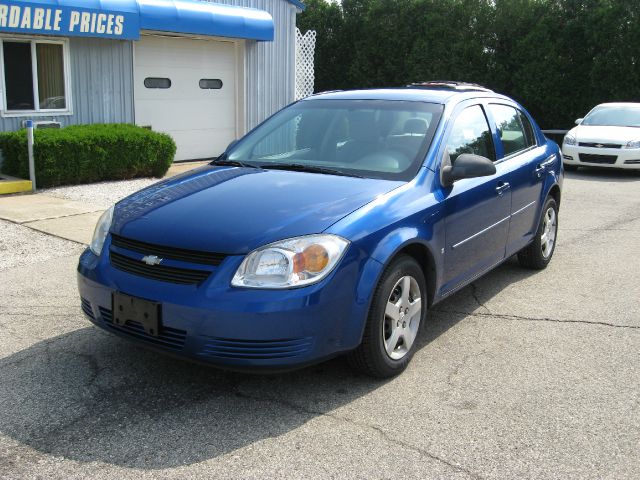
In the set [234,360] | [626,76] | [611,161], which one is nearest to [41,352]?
[234,360]

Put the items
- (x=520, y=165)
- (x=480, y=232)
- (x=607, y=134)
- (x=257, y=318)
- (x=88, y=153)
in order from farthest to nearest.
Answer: (x=607, y=134), (x=88, y=153), (x=520, y=165), (x=480, y=232), (x=257, y=318)

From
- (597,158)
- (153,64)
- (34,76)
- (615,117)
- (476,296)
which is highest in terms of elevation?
(153,64)

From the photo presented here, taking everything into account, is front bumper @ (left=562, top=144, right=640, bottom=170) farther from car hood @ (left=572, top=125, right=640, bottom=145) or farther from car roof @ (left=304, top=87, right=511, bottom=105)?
car roof @ (left=304, top=87, right=511, bottom=105)

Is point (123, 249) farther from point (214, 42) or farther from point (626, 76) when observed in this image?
point (626, 76)

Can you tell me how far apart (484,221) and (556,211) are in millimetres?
2104

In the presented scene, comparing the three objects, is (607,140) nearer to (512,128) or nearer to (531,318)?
(512,128)

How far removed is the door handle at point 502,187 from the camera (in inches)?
206

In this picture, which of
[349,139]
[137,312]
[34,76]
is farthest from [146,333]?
[34,76]

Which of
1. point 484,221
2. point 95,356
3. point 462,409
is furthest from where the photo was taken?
point 484,221

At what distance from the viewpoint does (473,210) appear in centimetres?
486

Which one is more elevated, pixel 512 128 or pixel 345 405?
pixel 512 128

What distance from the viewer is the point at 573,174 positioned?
558 inches

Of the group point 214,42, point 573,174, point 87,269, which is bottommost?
point 573,174

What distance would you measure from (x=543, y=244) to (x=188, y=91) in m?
8.85
